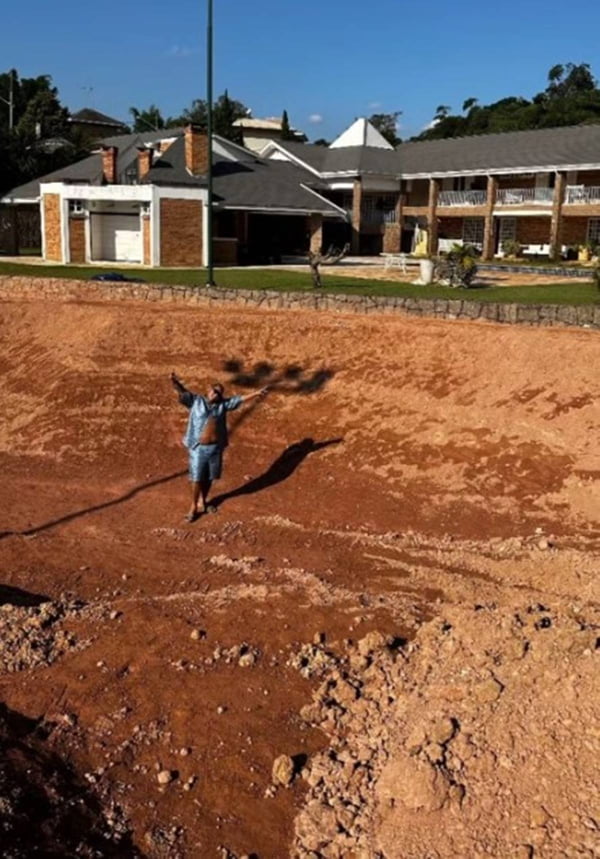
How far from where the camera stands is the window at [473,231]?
4172 cm

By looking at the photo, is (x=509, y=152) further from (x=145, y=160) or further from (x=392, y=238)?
(x=145, y=160)

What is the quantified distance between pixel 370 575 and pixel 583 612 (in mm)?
2443

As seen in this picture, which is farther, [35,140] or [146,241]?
[35,140]

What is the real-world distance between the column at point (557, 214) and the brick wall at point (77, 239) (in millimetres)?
18680

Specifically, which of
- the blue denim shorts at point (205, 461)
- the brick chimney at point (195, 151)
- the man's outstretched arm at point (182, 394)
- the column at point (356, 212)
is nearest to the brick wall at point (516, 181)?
the column at point (356, 212)

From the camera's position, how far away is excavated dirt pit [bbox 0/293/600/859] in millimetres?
5789

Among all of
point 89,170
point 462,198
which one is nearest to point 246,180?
point 89,170

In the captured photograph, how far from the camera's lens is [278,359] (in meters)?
16.7

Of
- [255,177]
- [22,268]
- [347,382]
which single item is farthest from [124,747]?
[255,177]

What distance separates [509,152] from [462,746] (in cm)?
3700

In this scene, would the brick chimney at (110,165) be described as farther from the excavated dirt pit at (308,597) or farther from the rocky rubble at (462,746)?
the rocky rubble at (462,746)

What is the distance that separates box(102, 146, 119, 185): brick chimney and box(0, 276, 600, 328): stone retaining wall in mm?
13627

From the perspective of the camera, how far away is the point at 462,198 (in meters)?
41.0

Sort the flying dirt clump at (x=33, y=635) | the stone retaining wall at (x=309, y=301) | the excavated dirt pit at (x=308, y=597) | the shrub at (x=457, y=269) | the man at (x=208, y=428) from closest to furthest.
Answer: the excavated dirt pit at (x=308, y=597)
the flying dirt clump at (x=33, y=635)
the man at (x=208, y=428)
the stone retaining wall at (x=309, y=301)
the shrub at (x=457, y=269)
